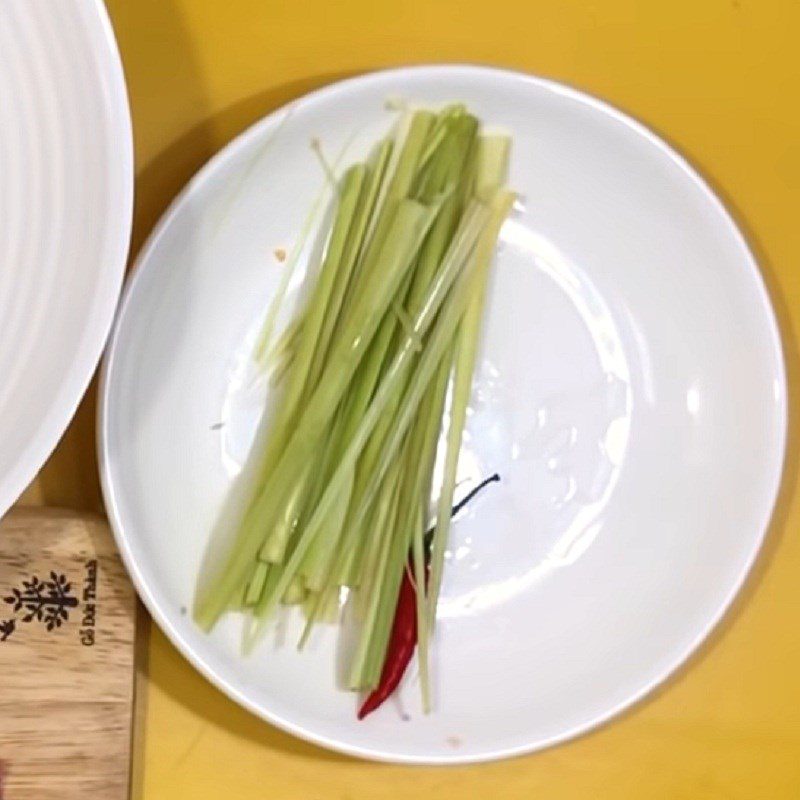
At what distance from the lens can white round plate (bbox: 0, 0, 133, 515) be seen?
65 centimetres

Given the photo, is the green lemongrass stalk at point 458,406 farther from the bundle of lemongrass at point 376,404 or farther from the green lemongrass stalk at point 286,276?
the green lemongrass stalk at point 286,276

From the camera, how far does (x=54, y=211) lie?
67 cm

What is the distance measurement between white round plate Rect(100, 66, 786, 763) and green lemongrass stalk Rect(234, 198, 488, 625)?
4 cm

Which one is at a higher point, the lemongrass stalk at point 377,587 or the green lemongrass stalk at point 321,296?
the green lemongrass stalk at point 321,296

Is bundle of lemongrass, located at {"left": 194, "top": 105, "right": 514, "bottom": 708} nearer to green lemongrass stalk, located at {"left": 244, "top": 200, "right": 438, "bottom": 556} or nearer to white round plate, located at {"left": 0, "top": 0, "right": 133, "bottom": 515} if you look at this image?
green lemongrass stalk, located at {"left": 244, "top": 200, "right": 438, "bottom": 556}

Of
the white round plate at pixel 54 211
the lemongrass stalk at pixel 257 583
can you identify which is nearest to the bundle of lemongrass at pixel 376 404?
the lemongrass stalk at pixel 257 583

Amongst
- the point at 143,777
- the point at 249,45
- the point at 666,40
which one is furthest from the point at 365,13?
the point at 143,777

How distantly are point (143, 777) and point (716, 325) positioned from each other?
0.54 meters

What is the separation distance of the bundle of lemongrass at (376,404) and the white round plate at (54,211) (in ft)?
0.75

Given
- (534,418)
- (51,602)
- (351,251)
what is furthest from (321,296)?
(51,602)

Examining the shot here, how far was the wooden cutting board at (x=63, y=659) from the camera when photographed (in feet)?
2.82

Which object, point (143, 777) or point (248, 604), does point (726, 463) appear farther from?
point (143, 777)

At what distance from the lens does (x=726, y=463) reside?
36.3 inches

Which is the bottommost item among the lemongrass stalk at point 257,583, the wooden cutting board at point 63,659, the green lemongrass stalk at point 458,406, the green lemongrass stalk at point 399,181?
the wooden cutting board at point 63,659
